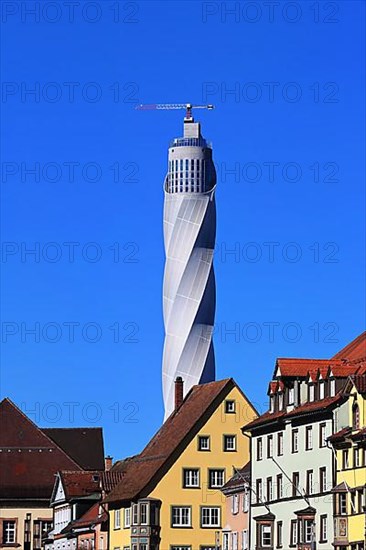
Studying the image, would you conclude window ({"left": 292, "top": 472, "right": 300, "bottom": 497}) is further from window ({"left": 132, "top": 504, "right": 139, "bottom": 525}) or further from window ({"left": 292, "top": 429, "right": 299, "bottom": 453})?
window ({"left": 132, "top": 504, "right": 139, "bottom": 525})

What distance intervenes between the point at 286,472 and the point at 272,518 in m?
3.85

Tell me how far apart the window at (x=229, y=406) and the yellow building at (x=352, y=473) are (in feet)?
107

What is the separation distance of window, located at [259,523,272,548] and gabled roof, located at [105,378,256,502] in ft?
64.0

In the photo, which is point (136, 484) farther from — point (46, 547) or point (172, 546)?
point (46, 547)

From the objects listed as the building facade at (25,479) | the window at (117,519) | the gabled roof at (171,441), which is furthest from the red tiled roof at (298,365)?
the building facade at (25,479)

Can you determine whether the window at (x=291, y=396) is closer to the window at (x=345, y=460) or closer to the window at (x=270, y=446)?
the window at (x=270, y=446)

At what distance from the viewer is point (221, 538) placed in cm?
13138

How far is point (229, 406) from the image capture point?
447ft

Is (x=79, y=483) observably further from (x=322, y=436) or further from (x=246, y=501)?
(x=322, y=436)

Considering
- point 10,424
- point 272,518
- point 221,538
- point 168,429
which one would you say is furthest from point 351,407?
point 10,424

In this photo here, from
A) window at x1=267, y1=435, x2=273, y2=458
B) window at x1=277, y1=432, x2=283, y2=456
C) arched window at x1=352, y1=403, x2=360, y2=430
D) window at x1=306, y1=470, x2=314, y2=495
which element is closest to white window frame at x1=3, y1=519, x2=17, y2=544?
window at x1=267, y1=435, x2=273, y2=458

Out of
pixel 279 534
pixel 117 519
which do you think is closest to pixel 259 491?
pixel 279 534

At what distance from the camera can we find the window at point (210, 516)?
134250mm

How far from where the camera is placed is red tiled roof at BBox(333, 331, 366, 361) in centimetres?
11409
